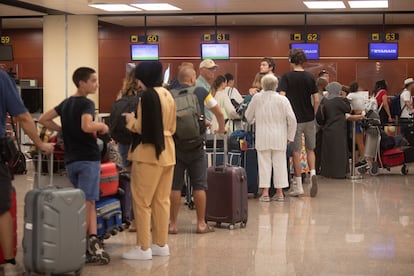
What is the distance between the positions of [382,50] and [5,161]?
16.7 m

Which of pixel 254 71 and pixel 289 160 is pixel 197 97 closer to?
pixel 289 160

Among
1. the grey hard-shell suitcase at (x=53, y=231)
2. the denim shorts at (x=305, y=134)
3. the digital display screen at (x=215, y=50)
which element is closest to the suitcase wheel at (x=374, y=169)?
the denim shorts at (x=305, y=134)

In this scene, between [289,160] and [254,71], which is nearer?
[289,160]

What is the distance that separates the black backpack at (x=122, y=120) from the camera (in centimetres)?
611

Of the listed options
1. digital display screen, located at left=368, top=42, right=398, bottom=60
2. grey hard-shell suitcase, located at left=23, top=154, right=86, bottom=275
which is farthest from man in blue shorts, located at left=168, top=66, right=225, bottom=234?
digital display screen, located at left=368, top=42, right=398, bottom=60

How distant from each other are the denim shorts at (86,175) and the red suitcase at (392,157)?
8.37 m

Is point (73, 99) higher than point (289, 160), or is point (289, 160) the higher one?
point (73, 99)

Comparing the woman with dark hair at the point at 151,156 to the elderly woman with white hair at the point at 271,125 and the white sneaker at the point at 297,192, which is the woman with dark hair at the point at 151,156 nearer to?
the elderly woman with white hair at the point at 271,125

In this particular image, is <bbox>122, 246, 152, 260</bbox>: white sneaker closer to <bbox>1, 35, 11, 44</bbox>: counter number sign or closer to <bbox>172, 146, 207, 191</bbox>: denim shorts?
<bbox>172, 146, 207, 191</bbox>: denim shorts

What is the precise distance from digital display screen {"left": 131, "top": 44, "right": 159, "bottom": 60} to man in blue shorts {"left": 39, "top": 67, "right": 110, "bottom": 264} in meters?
15.6

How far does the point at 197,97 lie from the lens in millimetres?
7242

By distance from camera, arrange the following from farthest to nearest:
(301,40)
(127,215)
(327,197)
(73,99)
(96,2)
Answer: (301,40), (96,2), (327,197), (127,215), (73,99)

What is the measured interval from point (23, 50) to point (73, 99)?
18.9 metres

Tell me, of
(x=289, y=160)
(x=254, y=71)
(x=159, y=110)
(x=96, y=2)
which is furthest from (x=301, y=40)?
(x=159, y=110)
